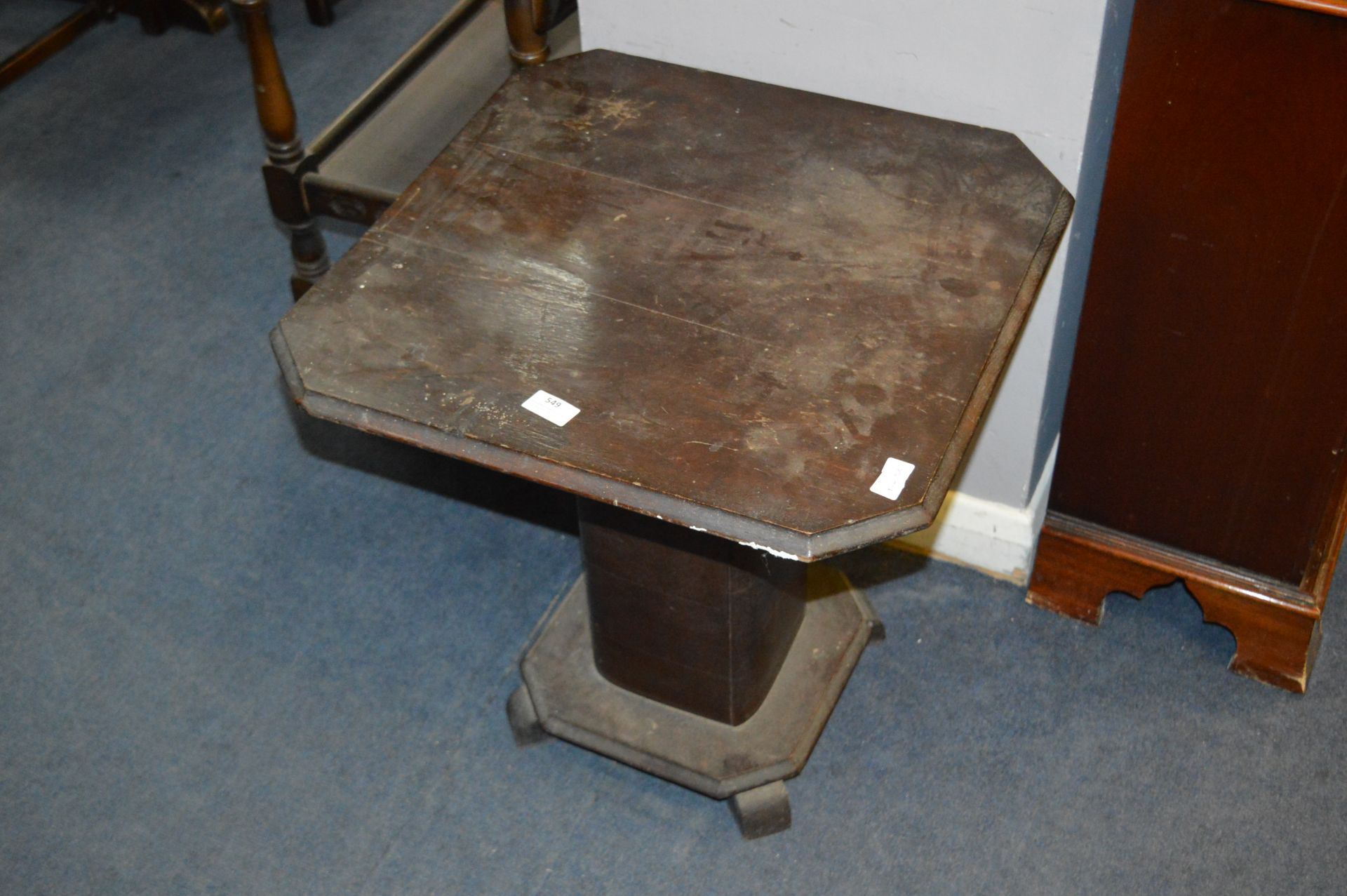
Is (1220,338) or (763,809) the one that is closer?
(1220,338)

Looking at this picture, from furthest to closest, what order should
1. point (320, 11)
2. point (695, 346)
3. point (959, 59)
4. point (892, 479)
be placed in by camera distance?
1. point (320, 11)
2. point (959, 59)
3. point (695, 346)
4. point (892, 479)

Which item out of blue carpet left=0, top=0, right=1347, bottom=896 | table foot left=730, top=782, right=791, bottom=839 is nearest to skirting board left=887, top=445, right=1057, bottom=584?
blue carpet left=0, top=0, right=1347, bottom=896

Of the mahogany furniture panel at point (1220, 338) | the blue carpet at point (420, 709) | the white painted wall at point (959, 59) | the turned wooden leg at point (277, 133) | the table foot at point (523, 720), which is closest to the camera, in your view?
the mahogany furniture panel at point (1220, 338)

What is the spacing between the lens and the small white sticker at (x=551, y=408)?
1.45 meters

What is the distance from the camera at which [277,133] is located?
234cm

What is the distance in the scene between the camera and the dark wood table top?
1410mm

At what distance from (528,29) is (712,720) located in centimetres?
111

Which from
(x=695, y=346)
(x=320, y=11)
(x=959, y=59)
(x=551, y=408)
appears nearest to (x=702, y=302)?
(x=695, y=346)

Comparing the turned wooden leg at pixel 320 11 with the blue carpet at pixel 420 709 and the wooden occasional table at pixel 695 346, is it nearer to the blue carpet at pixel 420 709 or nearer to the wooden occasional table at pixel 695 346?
the blue carpet at pixel 420 709

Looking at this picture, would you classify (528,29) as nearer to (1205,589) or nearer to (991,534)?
(991,534)

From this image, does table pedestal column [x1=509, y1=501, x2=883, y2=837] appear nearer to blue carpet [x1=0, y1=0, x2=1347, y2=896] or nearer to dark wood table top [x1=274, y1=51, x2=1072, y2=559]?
blue carpet [x1=0, y1=0, x2=1347, y2=896]

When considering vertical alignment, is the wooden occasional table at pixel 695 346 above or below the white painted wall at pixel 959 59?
below

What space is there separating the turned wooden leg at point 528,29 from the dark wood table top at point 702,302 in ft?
0.85

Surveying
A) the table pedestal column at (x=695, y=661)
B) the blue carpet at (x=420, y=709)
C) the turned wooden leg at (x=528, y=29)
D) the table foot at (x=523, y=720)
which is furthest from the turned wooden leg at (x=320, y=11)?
the table foot at (x=523, y=720)
